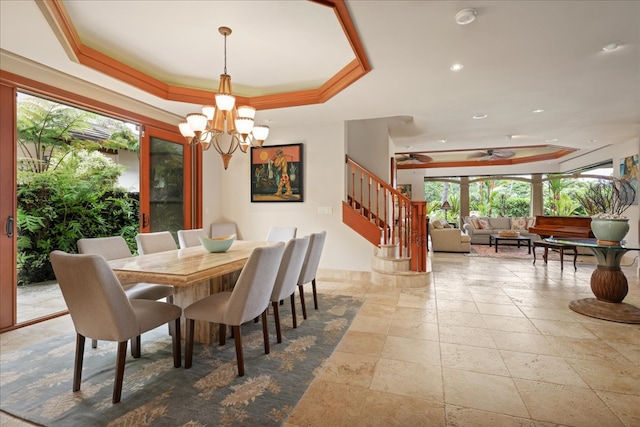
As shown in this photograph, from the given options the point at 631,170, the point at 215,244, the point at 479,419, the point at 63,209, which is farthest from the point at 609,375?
the point at 63,209

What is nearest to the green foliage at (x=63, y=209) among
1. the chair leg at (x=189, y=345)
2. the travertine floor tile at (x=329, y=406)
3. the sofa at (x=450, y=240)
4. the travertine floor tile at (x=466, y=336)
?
the chair leg at (x=189, y=345)

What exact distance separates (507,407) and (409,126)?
476cm

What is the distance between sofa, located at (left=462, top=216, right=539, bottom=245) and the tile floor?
4983 millimetres

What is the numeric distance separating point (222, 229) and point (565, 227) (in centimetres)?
675

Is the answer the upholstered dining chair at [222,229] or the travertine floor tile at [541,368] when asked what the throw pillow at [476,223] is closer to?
the upholstered dining chair at [222,229]

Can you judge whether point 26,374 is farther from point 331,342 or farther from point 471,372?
point 471,372

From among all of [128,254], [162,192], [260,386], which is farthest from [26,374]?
[162,192]

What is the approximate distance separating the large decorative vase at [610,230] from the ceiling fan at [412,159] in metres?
6.56

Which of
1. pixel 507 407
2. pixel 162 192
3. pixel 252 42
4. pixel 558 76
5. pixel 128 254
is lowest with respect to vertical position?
pixel 507 407

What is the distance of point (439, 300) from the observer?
152 inches

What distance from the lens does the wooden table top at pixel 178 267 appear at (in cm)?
198

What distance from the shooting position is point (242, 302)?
2109 mm

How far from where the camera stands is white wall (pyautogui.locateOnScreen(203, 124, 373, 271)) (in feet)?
16.6

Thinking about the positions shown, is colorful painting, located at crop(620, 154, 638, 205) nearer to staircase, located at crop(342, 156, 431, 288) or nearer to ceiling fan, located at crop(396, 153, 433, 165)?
staircase, located at crop(342, 156, 431, 288)
